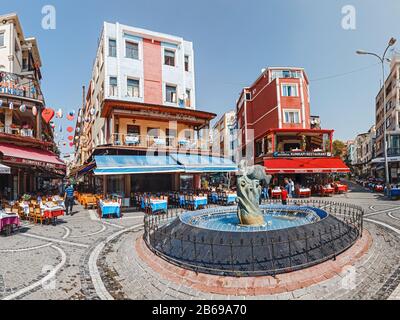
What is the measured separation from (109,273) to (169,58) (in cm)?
2412

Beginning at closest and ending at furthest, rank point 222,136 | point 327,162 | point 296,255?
point 296,255, point 327,162, point 222,136

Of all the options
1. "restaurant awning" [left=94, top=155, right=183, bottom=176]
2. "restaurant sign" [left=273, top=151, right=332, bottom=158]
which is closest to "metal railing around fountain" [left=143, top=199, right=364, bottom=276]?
"restaurant awning" [left=94, top=155, right=183, bottom=176]

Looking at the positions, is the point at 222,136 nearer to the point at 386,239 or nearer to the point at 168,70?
the point at 168,70

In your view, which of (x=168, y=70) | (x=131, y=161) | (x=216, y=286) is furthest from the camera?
(x=168, y=70)

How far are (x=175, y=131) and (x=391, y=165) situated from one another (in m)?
35.5

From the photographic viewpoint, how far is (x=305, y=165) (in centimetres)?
2744

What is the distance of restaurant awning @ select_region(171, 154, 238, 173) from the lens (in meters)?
18.6

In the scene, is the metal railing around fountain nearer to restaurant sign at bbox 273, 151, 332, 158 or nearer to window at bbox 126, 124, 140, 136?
window at bbox 126, 124, 140, 136

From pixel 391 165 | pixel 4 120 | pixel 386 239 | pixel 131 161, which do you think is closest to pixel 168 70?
pixel 131 161

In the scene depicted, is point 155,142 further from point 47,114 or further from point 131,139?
point 47,114

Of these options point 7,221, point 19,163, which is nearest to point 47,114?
point 19,163

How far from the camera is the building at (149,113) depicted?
20297 mm

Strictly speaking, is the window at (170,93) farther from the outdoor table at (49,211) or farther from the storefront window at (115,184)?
the outdoor table at (49,211)

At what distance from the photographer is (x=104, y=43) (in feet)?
76.8
